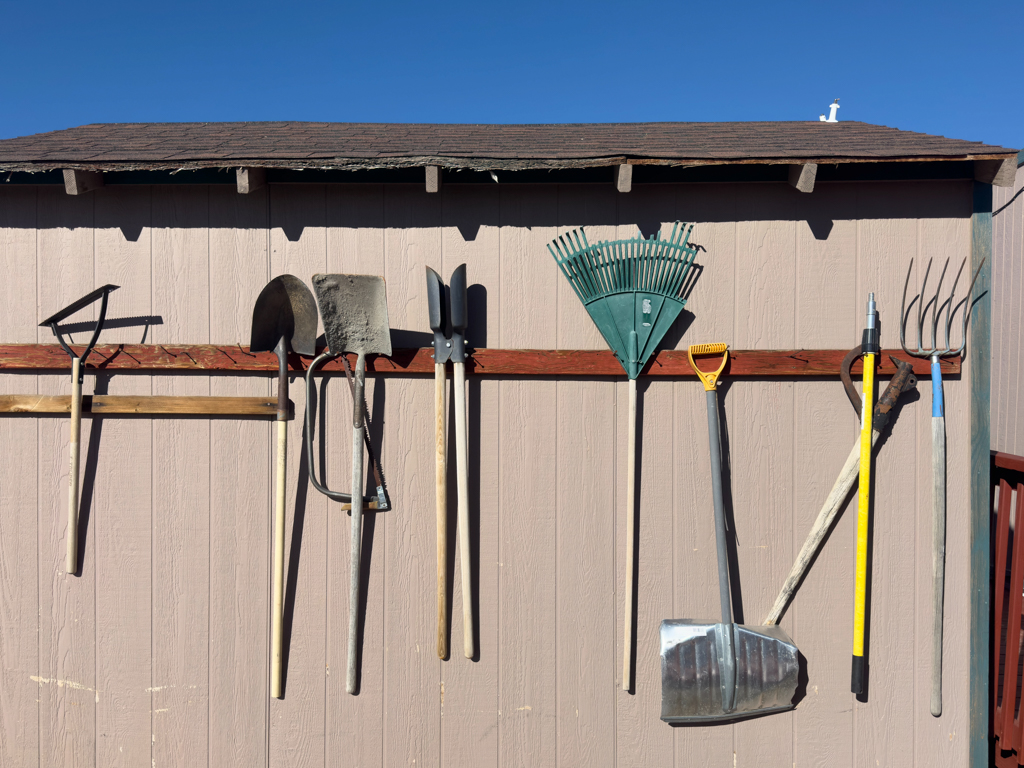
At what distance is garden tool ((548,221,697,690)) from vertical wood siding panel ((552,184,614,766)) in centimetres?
6

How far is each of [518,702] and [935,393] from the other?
2.08 meters

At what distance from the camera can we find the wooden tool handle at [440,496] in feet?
7.98

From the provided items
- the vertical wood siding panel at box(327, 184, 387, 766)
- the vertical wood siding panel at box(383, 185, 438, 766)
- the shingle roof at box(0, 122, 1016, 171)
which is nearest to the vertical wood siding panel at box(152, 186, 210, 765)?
the shingle roof at box(0, 122, 1016, 171)

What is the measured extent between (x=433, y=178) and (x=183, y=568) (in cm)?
191

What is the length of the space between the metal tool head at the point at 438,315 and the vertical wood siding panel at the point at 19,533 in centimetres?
171

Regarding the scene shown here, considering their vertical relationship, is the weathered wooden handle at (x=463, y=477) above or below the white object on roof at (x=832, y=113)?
below

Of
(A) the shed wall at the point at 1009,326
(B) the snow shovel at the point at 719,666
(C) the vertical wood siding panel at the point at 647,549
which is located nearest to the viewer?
(B) the snow shovel at the point at 719,666

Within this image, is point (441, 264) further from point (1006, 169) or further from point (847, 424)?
point (1006, 169)

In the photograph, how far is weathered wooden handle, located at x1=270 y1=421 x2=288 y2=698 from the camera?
245 cm

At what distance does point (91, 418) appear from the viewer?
101 inches

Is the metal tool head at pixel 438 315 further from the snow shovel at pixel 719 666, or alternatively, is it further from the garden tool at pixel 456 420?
the snow shovel at pixel 719 666

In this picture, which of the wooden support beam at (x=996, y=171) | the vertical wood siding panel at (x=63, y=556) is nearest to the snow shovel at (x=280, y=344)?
the vertical wood siding panel at (x=63, y=556)

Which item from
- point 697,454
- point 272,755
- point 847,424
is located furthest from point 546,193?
point 272,755

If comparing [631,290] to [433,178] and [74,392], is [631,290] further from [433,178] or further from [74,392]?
[74,392]
